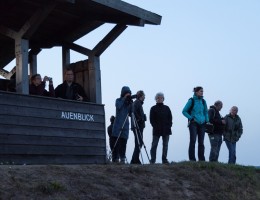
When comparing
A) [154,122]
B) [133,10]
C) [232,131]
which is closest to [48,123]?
[154,122]

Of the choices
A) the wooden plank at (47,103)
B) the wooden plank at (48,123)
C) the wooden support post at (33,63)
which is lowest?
the wooden plank at (48,123)

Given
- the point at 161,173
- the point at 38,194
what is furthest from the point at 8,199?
the point at 161,173

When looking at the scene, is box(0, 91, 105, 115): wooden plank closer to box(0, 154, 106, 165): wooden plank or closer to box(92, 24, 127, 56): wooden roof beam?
box(0, 154, 106, 165): wooden plank

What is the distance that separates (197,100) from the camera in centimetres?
1274

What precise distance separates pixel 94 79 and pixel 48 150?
2.40 m

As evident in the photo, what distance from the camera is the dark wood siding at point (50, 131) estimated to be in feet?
32.8

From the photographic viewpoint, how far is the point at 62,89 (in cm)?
1177

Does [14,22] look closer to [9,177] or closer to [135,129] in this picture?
[135,129]

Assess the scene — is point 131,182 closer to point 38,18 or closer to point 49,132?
point 49,132

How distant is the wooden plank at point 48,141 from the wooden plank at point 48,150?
0.19ft

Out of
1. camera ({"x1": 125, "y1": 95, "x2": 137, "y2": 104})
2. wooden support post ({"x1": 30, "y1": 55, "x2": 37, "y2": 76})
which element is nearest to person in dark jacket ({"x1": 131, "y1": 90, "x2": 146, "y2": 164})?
camera ({"x1": 125, "y1": 95, "x2": 137, "y2": 104})

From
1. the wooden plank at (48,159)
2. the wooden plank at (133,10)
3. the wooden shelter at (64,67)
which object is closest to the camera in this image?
the wooden plank at (48,159)

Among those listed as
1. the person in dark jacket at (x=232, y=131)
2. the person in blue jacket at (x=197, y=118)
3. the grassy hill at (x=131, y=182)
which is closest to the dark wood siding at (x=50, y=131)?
the grassy hill at (x=131, y=182)

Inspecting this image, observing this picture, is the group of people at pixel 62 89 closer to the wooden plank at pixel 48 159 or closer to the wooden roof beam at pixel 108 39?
the wooden roof beam at pixel 108 39
